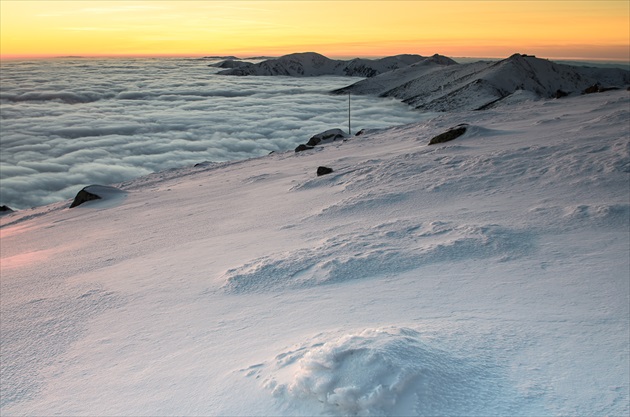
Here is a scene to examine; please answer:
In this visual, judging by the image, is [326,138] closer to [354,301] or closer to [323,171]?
[323,171]

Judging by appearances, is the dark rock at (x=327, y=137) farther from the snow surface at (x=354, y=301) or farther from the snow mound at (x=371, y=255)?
the snow mound at (x=371, y=255)

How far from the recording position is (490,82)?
52.7 metres

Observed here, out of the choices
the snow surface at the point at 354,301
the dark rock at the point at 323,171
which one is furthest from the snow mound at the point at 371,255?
the dark rock at the point at 323,171

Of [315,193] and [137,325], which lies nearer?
[137,325]

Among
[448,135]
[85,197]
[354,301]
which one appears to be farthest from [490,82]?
[354,301]

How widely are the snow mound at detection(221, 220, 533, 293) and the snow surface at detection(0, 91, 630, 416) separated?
21 millimetres

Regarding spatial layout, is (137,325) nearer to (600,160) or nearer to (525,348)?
(525,348)

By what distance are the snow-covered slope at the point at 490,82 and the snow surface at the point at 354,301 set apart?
140 ft

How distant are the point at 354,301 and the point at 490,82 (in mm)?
54626

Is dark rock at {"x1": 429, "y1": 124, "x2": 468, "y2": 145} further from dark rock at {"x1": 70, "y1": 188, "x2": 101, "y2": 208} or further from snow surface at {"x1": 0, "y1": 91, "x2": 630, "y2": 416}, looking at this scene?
dark rock at {"x1": 70, "y1": 188, "x2": 101, "y2": 208}

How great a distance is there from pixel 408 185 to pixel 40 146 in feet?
150

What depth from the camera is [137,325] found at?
3283mm

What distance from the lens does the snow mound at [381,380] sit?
1.72 meters

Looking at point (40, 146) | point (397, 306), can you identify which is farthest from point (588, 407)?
point (40, 146)
